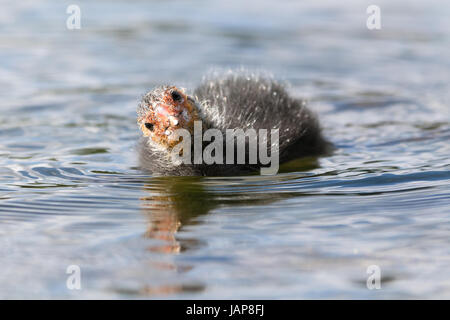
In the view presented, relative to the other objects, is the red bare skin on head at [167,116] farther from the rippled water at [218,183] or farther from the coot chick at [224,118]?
the rippled water at [218,183]

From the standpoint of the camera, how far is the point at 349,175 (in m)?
5.34

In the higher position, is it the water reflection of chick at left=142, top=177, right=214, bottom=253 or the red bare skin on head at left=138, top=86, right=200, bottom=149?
the red bare skin on head at left=138, top=86, right=200, bottom=149

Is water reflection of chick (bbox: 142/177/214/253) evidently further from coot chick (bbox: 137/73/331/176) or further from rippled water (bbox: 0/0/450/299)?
coot chick (bbox: 137/73/331/176)

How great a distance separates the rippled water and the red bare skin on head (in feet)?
1.16

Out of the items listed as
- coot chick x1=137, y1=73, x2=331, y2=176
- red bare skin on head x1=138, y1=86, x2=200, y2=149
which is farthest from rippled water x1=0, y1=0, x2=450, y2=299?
red bare skin on head x1=138, y1=86, x2=200, y2=149

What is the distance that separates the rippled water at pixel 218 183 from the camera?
3.69 meters

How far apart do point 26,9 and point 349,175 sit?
26.4ft

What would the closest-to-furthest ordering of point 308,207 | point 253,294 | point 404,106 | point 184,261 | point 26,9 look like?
point 253,294 < point 184,261 < point 308,207 < point 404,106 < point 26,9

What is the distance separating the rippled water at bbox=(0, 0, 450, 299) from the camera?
3.69 m

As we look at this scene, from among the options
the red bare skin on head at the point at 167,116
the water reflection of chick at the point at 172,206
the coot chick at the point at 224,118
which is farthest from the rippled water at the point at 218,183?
the red bare skin on head at the point at 167,116

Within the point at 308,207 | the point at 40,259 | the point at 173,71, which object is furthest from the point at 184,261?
the point at 173,71

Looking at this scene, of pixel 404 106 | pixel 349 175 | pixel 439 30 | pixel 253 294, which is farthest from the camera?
pixel 439 30

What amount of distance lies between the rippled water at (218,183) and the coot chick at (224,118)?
5.5 inches

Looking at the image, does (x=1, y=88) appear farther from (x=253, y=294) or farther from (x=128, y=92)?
(x=253, y=294)
